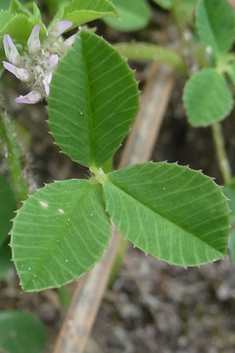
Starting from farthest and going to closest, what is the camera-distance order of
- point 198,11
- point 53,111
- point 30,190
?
point 198,11, point 30,190, point 53,111

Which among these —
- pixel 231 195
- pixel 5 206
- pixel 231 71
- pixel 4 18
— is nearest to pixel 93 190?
pixel 5 206

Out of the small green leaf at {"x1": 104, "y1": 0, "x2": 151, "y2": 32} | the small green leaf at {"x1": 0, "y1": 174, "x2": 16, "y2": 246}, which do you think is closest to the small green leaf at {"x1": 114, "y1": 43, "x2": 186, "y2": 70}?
the small green leaf at {"x1": 104, "y1": 0, "x2": 151, "y2": 32}

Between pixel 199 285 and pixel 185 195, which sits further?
pixel 199 285

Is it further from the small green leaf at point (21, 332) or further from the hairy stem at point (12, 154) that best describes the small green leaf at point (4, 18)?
the small green leaf at point (21, 332)

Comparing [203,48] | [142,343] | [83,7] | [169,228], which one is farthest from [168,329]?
[83,7]

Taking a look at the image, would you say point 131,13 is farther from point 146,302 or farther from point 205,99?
point 146,302

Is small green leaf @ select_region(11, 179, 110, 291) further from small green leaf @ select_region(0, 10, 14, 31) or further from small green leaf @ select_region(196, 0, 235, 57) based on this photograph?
small green leaf @ select_region(196, 0, 235, 57)

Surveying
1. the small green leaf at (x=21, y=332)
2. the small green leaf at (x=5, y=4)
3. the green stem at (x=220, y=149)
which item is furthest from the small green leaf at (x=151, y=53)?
the small green leaf at (x=21, y=332)

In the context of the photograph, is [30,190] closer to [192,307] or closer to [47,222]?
[47,222]
